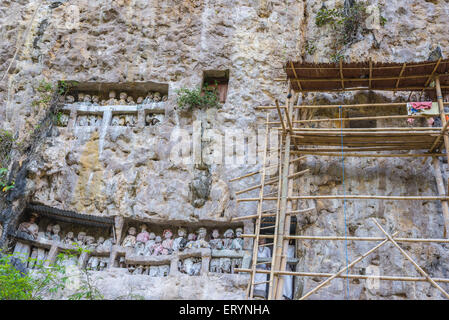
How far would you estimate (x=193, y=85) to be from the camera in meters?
10.3

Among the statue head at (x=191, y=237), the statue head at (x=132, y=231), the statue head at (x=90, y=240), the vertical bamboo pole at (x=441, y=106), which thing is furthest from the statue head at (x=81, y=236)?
the vertical bamboo pole at (x=441, y=106)

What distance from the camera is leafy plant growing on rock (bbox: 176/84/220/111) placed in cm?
998

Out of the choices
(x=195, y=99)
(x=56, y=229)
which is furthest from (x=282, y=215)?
(x=56, y=229)

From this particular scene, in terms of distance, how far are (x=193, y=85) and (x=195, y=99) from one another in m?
0.51

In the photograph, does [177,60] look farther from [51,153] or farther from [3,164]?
[3,164]

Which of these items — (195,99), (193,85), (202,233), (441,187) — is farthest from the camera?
(193,85)

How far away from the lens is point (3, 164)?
967cm

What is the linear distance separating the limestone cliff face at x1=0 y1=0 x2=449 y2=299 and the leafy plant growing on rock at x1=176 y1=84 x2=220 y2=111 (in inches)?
6.8

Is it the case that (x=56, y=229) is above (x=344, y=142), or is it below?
below

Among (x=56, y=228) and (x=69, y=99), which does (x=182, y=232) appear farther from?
(x=69, y=99)

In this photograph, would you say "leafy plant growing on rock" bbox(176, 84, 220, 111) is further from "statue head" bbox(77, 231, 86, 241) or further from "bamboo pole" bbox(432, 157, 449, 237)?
"bamboo pole" bbox(432, 157, 449, 237)

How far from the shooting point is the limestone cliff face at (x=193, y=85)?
27.6 feet

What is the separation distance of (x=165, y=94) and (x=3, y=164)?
3.62 metres
